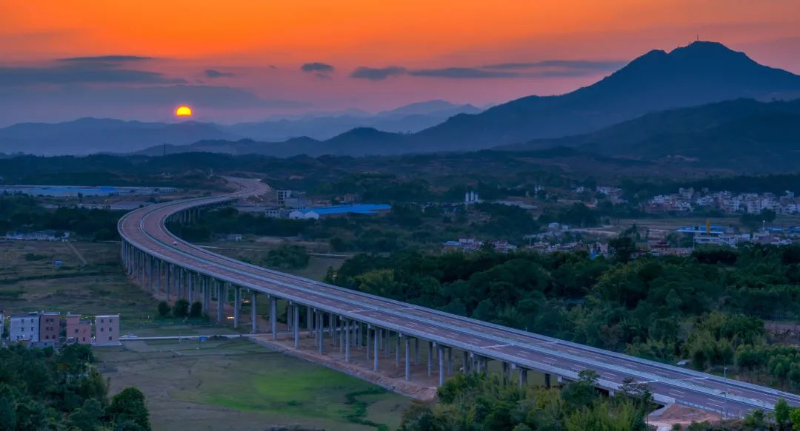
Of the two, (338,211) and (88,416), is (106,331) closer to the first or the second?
(88,416)


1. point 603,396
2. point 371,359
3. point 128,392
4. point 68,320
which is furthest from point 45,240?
point 603,396

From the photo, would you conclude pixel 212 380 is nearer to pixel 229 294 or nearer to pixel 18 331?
pixel 18 331

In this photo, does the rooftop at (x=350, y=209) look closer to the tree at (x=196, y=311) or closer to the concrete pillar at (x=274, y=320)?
the tree at (x=196, y=311)

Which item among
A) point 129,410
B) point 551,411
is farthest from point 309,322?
point 551,411

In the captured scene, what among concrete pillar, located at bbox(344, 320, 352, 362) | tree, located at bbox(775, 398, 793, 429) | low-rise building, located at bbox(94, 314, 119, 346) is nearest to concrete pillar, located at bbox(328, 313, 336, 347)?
concrete pillar, located at bbox(344, 320, 352, 362)

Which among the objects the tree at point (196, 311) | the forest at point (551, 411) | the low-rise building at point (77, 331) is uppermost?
the forest at point (551, 411)

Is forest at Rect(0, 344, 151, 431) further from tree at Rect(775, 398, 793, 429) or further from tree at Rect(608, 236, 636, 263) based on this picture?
tree at Rect(608, 236, 636, 263)

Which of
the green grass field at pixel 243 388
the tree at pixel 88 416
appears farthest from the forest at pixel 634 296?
the tree at pixel 88 416
